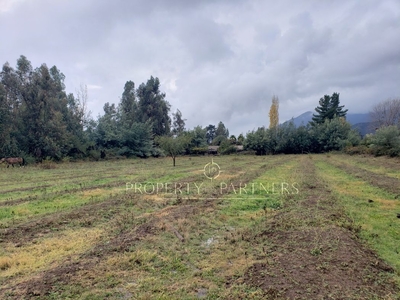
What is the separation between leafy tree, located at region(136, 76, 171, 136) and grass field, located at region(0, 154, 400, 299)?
3790cm

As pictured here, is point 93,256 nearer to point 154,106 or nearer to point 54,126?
point 54,126

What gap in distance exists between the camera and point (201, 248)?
15.1 feet

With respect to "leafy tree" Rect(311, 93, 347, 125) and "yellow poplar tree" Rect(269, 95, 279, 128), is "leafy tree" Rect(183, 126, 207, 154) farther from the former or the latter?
"leafy tree" Rect(311, 93, 347, 125)

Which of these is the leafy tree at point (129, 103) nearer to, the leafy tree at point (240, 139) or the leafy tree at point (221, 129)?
the leafy tree at point (240, 139)

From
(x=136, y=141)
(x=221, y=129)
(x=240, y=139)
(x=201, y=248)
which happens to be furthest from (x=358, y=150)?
(x=221, y=129)

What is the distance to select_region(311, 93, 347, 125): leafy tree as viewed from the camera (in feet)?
183

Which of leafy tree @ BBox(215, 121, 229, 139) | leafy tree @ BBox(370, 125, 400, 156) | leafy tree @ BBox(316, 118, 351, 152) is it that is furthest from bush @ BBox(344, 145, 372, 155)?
leafy tree @ BBox(215, 121, 229, 139)

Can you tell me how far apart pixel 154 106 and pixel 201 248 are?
1704 inches

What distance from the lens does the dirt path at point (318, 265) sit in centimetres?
311

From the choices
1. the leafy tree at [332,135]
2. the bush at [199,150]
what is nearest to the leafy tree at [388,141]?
the leafy tree at [332,135]

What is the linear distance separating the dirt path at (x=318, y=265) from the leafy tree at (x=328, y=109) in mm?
56174

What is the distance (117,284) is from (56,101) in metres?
31.4

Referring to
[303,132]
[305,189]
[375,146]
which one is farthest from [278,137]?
[305,189]

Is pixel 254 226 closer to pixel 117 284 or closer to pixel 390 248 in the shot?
pixel 390 248
